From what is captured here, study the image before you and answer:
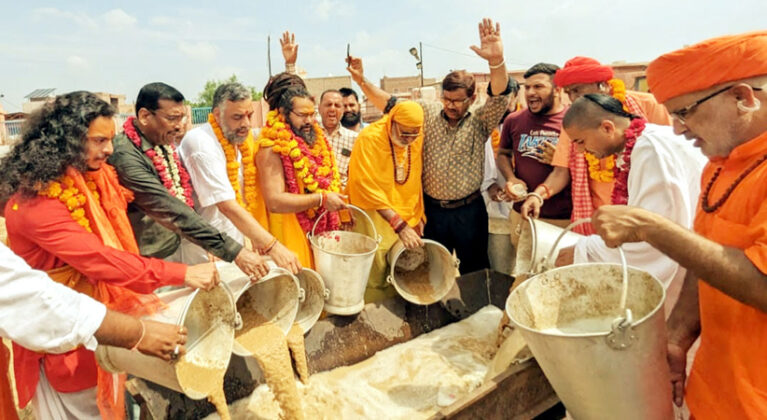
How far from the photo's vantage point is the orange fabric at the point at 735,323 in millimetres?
1368

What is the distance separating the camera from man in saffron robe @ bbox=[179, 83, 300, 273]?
3088mm

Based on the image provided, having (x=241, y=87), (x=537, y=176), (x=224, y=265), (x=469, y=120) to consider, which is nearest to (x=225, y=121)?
(x=241, y=87)

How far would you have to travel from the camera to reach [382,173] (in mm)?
3812

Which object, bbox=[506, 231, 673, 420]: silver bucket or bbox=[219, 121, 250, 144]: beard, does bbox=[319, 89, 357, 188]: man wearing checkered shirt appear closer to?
bbox=[219, 121, 250, 144]: beard

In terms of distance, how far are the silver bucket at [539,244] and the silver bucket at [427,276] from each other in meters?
0.49

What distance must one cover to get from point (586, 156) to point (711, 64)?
191 cm

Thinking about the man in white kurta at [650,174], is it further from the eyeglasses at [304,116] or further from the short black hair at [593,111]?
the eyeglasses at [304,116]

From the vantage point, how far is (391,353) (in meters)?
3.65

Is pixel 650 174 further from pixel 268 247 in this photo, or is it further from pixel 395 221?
pixel 268 247

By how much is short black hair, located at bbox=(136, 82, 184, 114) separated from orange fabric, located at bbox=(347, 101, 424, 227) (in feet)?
4.55

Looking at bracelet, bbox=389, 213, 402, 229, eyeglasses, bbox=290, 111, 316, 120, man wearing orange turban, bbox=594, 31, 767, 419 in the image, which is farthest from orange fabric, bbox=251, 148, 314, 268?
man wearing orange turban, bbox=594, 31, 767, 419

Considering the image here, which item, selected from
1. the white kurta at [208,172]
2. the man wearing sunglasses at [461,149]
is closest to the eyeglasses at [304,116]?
the white kurta at [208,172]

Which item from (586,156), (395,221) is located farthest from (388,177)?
(586,156)

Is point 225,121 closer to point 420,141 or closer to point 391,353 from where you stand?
point 420,141
